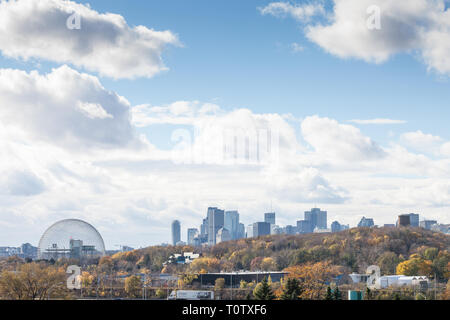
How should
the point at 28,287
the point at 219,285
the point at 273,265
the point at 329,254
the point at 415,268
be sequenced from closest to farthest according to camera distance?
the point at 28,287
the point at 219,285
the point at 415,268
the point at 273,265
the point at 329,254

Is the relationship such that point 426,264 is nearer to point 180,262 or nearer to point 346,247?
point 346,247

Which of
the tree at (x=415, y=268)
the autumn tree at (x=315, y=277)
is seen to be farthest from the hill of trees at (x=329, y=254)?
the autumn tree at (x=315, y=277)

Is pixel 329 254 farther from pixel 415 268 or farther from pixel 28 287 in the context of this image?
pixel 28 287

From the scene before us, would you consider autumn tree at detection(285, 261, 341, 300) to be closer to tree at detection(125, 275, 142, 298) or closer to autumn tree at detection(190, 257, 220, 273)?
autumn tree at detection(190, 257, 220, 273)

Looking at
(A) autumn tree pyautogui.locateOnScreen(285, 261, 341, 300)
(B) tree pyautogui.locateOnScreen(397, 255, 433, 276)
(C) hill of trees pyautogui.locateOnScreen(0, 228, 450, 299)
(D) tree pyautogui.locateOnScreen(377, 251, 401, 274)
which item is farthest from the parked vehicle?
(D) tree pyautogui.locateOnScreen(377, 251, 401, 274)

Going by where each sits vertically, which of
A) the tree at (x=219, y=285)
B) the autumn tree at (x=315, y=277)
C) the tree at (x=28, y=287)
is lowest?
the tree at (x=219, y=285)

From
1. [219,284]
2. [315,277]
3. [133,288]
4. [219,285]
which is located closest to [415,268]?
[315,277]

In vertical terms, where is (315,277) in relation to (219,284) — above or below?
above

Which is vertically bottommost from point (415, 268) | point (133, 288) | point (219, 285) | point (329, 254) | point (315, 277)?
point (219, 285)

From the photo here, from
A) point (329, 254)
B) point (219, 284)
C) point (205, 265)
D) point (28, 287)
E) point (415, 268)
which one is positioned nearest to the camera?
point (28, 287)

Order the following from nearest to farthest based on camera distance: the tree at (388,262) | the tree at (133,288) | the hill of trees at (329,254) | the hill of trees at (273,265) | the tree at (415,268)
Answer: the hill of trees at (273,265) < the tree at (133,288) < the tree at (415,268) < the tree at (388,262) < the hill of trees at (329,254)

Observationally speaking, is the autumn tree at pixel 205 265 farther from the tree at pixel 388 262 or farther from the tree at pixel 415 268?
the tree at pixel 415 268

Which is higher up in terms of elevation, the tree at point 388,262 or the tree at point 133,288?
the tree at point 388,262
